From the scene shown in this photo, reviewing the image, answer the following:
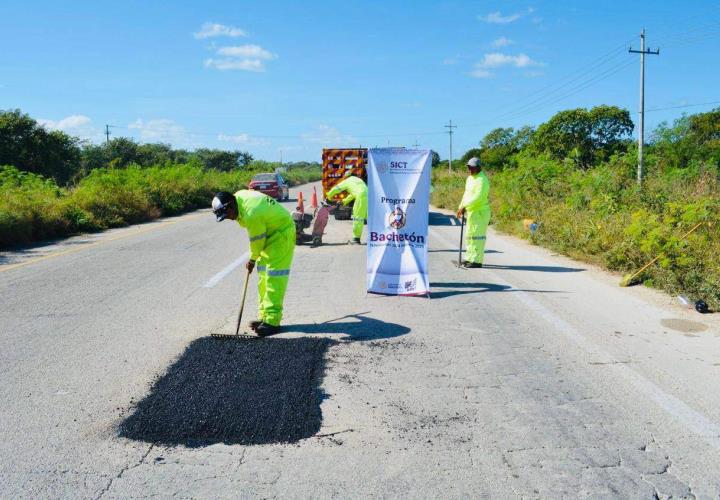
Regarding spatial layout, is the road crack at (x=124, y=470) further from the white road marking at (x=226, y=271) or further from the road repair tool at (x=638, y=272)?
the road repair tool at (x=638, y=272)

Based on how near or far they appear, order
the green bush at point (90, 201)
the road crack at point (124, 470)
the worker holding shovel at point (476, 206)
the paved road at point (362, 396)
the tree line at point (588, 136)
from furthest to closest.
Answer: the tree line at point (588, 136) → the green bush at point (90, 201) → the worker holding shovel at point (476, 206) → the paved road at point (362, 396) → the road crack at point (124, 470)

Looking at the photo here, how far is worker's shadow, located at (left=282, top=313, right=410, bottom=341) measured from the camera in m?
6.34

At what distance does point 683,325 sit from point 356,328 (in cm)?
365

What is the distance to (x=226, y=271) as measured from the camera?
10.3 m

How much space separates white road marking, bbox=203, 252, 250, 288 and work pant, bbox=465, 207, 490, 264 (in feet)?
13.4

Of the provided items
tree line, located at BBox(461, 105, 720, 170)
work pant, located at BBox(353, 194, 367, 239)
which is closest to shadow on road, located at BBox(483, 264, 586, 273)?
work pant, located at BBox(353, 194, 367, 239)

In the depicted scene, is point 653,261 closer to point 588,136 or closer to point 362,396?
point 362,396

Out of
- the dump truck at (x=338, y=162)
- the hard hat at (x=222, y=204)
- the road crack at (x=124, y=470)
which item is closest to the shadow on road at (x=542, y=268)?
the hard hat at (x=222, y=204)

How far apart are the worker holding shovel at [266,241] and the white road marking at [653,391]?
301cm

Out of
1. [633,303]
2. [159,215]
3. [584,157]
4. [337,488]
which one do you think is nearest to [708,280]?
[633,303]

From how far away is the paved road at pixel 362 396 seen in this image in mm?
3475

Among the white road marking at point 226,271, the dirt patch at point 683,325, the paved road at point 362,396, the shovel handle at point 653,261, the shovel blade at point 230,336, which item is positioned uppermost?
the shovel handle at point 653,261

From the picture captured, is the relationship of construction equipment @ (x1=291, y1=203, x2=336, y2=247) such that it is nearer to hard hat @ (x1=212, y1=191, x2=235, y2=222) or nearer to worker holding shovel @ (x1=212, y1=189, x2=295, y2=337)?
worker holding shovel @ (x1=212, y1=189, x2=295, y2=337)

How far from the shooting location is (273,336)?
20.5ft
